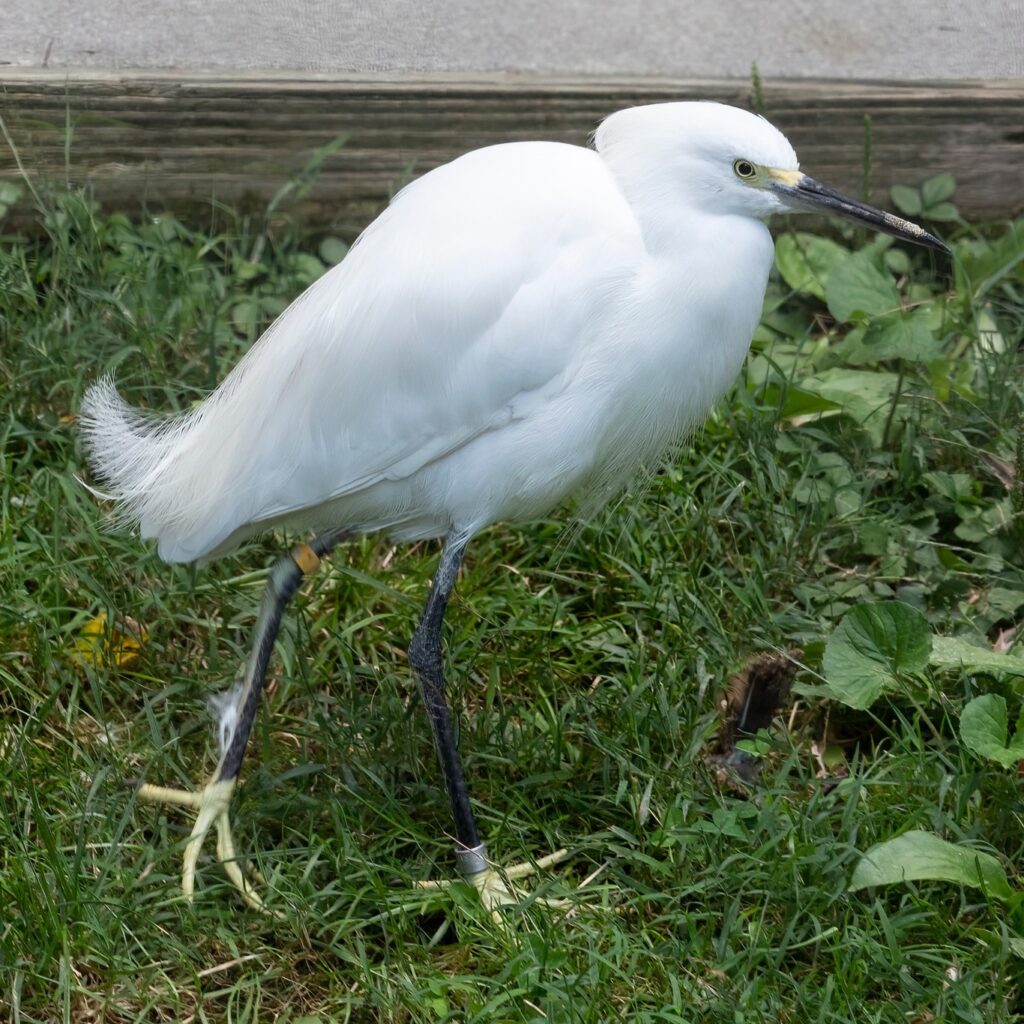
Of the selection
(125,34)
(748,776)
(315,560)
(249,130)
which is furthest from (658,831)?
(125,34)

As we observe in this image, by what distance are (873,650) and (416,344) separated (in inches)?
35.7

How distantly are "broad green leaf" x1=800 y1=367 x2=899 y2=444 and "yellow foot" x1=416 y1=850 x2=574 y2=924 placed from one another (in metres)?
1.18

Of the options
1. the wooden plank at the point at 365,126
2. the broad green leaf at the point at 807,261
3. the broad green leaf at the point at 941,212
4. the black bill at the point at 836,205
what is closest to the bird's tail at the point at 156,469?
the wooden plank at the point at 365,126

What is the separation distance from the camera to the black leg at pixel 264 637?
2.23 meters

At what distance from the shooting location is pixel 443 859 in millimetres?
2271

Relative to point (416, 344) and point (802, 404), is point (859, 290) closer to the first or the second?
point (802, 404)

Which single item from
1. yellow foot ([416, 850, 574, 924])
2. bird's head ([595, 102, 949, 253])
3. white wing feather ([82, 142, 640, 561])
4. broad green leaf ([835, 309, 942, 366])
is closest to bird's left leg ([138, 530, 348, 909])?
white wing feather ([82, 142, 640, 561])

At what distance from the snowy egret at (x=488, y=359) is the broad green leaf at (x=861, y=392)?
80 cm

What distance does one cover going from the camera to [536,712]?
7.97 ft

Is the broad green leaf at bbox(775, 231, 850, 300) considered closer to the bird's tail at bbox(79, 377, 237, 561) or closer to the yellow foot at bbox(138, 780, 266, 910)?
the bird's tail at bbox(79, 377, 237, 561)

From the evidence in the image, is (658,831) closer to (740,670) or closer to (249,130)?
(740,670)

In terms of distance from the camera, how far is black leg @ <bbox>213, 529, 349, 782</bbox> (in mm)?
2234

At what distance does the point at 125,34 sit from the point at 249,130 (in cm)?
35

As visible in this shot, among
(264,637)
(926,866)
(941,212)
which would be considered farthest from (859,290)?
(264,637)
